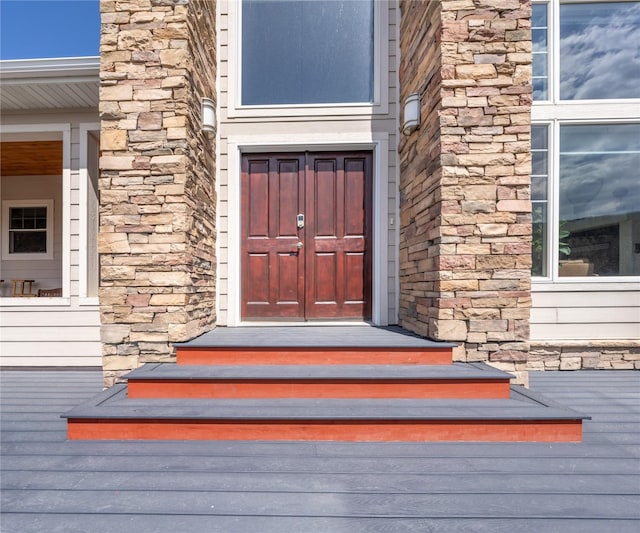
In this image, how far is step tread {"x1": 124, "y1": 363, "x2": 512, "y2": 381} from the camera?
2.05 metres

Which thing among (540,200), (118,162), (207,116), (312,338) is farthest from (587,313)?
(118,162)

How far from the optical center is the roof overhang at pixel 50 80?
290 centimetres

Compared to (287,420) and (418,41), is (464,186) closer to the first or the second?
(418,41)

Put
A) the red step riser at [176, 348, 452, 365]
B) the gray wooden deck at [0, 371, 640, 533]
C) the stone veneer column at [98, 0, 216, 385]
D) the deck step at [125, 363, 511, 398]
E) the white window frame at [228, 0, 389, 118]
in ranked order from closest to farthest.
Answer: the gray wooden deck at [0, 371, 640, 533], the deck step at [125, 363, 511, 398], the red step riser at [176, 348, 452, 365], the stone veneer column at [98, 0, 216, 385], the white window frame at [228, 0, 389, 118]

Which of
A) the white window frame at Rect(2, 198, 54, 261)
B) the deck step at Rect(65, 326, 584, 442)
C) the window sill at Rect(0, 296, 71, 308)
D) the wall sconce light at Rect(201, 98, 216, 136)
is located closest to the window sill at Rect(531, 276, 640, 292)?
the deck step at Rect(65, 326, 584, 442)

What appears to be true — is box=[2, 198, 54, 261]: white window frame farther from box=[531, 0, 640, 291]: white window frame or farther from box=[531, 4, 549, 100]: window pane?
box=[531, 4, 549, 100]: window pane

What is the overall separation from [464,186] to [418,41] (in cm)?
145

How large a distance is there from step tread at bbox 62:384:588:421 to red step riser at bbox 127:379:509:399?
0.17ft

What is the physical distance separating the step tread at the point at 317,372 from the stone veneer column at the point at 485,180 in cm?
27

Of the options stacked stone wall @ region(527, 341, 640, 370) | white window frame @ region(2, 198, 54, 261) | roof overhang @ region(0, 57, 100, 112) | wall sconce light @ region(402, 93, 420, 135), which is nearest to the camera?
wall sconce light @ region(402, 93, 420, 135)

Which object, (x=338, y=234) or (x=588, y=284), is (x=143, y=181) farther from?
(x=588, y=284)

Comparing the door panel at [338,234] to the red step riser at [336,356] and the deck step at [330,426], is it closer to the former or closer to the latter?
the red step riser at [336,356]

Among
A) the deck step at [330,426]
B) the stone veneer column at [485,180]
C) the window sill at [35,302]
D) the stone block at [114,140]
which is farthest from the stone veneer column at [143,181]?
the stone veneer column at [485,180]

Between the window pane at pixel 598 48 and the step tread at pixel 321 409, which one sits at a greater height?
the window pane at pixel 598 48
